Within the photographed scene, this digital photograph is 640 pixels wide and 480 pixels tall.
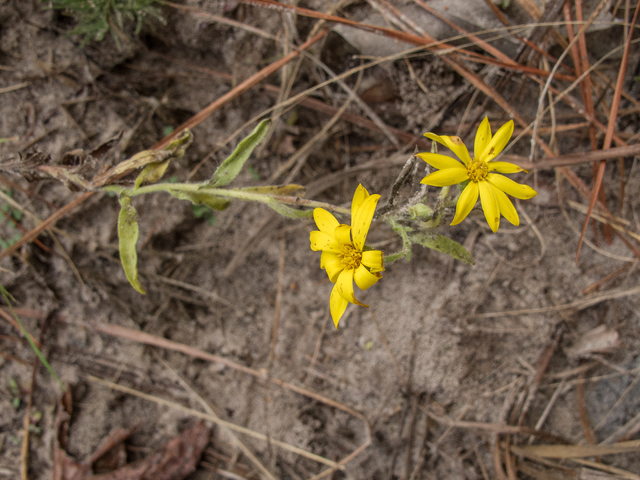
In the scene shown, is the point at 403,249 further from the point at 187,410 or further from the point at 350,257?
the point at 187,410

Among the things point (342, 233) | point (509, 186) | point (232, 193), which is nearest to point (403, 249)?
point (342, 233)

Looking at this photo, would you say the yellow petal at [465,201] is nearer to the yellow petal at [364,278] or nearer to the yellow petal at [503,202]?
the yellow petal at [503,202]

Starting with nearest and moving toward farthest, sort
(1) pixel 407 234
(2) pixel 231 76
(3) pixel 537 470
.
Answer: (1) pixel 407 234 → (3) pixel 537 470 → (2) pixel 231 76

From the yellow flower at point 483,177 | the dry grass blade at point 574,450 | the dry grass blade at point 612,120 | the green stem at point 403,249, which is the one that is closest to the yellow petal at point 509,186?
the yellow flower at point 483,177

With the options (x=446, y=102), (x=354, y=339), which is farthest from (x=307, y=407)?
(x=446, y=102)

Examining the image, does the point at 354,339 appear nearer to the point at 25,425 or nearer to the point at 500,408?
the point at 500,408

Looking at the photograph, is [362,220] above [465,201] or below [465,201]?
below
